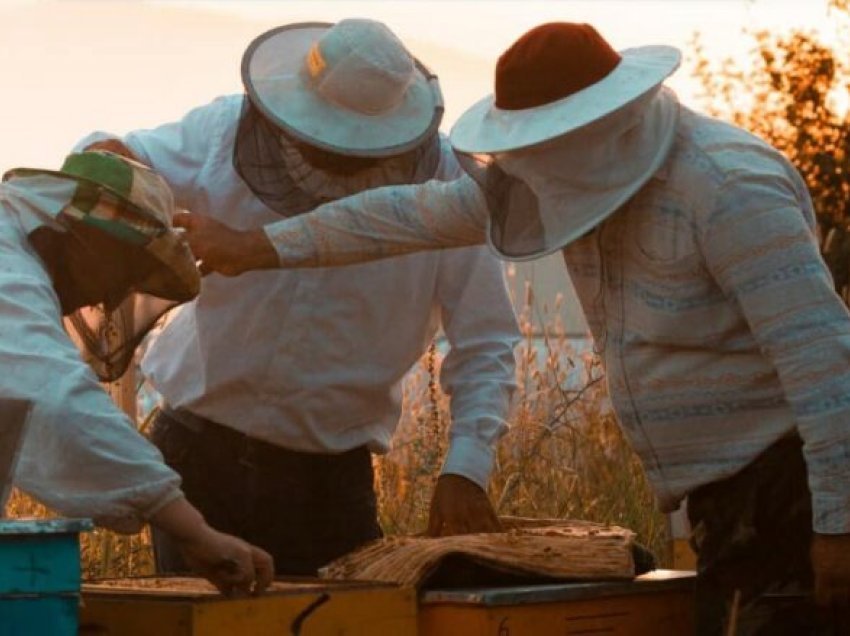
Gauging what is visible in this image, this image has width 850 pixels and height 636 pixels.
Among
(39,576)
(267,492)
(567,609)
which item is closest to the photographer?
(39,576)

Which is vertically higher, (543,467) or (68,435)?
(68,435)

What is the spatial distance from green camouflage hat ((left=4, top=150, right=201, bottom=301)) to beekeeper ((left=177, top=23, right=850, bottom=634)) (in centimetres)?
52

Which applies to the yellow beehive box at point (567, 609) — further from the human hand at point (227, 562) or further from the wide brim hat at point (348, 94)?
the wide brim hat at point (348, 94)

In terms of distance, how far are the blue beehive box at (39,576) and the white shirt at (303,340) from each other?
4.73 ft

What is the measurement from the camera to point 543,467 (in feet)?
19.6

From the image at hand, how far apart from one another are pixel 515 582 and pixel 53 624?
3.36 feet

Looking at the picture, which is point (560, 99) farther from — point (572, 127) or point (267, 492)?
point (267, 492)

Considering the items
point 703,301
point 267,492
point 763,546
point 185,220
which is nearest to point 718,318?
point 703,301

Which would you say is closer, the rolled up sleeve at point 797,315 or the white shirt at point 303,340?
the rolled up sleeve at point 797,315

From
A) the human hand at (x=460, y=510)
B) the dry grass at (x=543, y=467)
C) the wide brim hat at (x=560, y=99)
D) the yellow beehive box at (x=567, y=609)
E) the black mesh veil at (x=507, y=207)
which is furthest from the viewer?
the dry grass at (x=543, y=467)

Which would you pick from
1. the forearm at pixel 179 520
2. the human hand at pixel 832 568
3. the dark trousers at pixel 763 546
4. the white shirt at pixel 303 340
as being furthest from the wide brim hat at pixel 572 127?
the white shirt at pixel 303 340

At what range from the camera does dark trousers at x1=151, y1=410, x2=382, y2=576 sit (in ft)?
13.8

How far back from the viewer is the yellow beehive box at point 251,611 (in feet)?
9.86

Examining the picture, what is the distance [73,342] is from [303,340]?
1055mm
